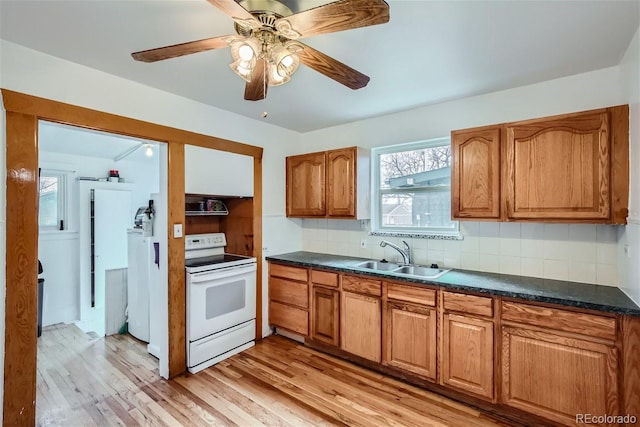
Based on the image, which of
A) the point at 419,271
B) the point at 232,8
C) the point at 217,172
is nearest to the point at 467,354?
the point at 419,271

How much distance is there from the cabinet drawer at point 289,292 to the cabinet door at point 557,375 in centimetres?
174

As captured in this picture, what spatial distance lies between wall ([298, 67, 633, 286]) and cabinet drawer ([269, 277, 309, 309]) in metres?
0.77

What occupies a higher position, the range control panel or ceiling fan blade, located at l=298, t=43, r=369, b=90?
ceiling fan blade, located at l=298, t=43, r=369, b=90

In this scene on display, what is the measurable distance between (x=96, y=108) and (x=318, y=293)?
2.34 m

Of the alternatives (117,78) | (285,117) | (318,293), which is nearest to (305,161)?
(285,117)

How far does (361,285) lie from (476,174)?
1301 millimetres

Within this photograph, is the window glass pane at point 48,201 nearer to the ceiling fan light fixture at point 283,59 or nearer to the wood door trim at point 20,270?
the wood door trim at point 20,270

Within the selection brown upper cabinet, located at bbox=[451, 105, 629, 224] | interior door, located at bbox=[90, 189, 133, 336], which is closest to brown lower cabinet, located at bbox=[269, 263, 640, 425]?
brown upper cabinet, located at bbox=[451, 105, 629, 224]

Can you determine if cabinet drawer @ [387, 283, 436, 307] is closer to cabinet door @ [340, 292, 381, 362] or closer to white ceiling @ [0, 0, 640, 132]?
cabinet door @ [340, 292, 381, 362]

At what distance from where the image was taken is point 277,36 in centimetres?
134

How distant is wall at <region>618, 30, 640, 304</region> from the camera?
1663 mm

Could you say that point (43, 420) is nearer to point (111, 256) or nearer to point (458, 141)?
point (111, 256)

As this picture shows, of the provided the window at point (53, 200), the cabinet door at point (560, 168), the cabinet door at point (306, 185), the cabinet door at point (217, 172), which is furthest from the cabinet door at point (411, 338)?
the window at point (53, 200)

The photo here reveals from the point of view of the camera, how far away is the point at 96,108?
216 centimetres
